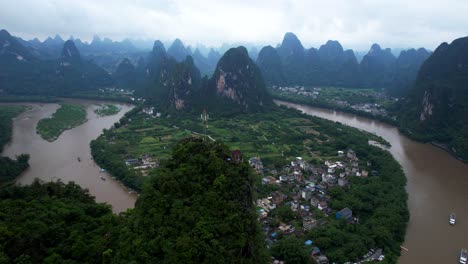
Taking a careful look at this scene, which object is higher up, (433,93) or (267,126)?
(433,93)

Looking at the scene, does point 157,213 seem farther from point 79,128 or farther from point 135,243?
point 79,128

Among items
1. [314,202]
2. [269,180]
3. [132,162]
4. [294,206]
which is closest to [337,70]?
[269,180]

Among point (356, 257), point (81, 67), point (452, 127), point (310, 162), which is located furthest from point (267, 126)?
point (81, 67)

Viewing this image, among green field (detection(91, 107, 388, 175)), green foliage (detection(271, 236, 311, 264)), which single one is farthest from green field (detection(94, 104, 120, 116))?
green foliage (detection(271, 236, 311, 264))

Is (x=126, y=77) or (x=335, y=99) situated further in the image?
(x=126, y=77)

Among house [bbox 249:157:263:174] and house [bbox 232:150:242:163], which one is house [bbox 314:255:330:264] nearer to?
house [bbox 232:150:242:163]

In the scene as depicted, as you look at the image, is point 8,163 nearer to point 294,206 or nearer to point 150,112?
point 294,206

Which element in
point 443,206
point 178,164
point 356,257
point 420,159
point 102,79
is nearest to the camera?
point 178,164

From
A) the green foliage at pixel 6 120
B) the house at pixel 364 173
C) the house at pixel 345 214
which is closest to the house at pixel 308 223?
the house at pixel 345 214
